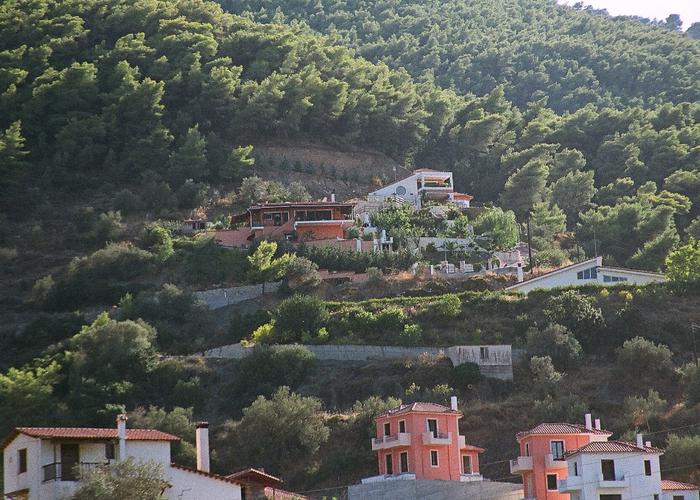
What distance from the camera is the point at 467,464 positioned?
52094 mm

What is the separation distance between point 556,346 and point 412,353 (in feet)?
21.0

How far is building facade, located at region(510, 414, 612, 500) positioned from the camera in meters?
48.3

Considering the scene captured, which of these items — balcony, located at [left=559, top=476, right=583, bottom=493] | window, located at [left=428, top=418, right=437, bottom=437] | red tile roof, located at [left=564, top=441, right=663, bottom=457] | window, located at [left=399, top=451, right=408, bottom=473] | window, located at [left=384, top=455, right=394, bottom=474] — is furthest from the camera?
window, located at [left=384, top=455, right=394, bottom=474]

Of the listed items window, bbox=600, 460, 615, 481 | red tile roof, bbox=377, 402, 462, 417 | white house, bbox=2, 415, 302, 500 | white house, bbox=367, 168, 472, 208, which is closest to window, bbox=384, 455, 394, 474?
red tile roof, bbox=377, 402, 462, 417

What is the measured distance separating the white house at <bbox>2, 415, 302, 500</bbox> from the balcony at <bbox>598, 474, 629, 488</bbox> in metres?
12.3

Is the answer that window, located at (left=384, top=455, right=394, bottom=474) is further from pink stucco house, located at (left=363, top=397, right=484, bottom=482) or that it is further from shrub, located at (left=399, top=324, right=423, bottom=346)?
shrub, located at (left=399, top=324, right=423, bottom=346)

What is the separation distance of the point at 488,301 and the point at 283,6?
296 ft

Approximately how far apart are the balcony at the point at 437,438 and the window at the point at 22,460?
18027mm

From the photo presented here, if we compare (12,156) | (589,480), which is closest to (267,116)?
(12,156)

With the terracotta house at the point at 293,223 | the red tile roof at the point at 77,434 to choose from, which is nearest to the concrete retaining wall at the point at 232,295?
the terracotta house at the point at 293,223

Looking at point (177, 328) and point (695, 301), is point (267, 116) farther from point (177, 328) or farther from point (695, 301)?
point (695, 301)

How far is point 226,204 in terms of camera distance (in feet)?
283

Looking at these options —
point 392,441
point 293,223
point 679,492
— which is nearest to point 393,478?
point 392,441

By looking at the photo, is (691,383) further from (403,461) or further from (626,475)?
(626,475)
